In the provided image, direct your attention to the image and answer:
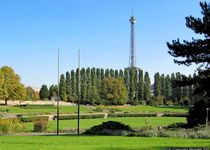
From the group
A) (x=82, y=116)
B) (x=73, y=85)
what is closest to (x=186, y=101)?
(x=73, y=85)

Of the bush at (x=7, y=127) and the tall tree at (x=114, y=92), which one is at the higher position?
the tall tree at (x=114, y=92)

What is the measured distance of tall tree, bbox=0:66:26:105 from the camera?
89.3m

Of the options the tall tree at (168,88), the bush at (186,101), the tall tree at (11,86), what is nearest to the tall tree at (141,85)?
the tall tree at (168,88)

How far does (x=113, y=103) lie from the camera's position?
337 ft

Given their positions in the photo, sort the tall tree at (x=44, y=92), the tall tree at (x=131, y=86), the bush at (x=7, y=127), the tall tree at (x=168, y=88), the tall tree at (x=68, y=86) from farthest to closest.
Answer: the tall tree at (x=168, y=88), the tall tree at (x=44, y=92), the tall tree at (x=131, y=86), the tall tree at (x=68, y=86), the bush at (x=7, y=127)

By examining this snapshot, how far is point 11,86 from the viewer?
90.0 m

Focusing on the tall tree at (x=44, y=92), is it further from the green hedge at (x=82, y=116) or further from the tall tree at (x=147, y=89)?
the green hedge at (x=82, y=116)

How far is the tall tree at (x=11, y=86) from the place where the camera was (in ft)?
293

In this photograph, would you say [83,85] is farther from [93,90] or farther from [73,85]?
[73,85]

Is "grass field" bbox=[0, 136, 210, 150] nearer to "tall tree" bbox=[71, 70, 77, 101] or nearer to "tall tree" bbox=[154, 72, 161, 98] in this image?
"tall tree" bbox=[71, 70, 77, 101]

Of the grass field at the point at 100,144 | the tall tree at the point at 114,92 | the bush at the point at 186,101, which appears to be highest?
Answer: the tall tree at the point at 114,92

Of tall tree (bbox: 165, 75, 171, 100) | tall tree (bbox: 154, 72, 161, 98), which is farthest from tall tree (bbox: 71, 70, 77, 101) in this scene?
tall tree (bbox: 165, 75, 171, 100)

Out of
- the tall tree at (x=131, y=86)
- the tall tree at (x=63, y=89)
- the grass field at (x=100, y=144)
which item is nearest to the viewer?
the grass field at (x=100, y=144)

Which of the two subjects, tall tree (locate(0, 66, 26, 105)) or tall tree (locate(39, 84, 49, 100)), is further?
tall tree (locate(39, 84, 49, 100))
